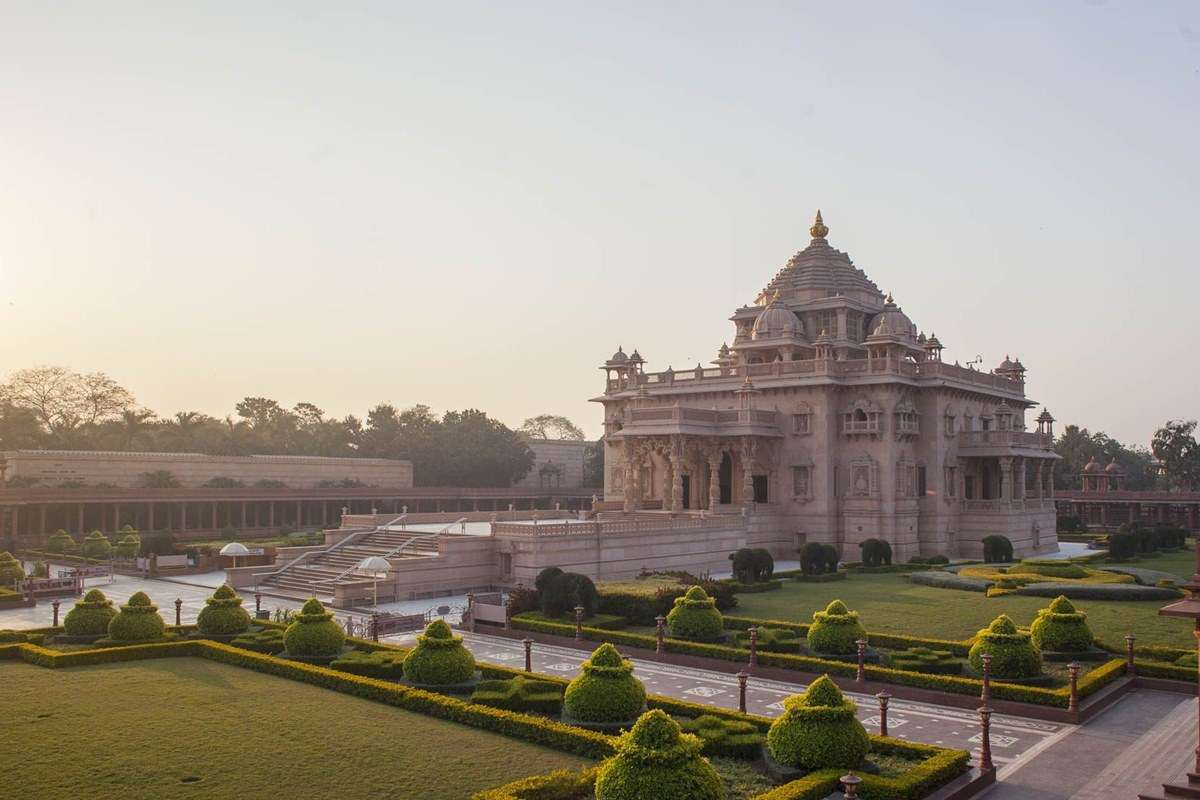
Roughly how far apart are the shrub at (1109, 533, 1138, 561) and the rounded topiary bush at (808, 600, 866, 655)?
33.5 metres

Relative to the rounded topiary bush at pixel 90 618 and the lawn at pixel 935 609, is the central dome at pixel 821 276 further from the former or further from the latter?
the rounded topiary bush at pixel 90 618

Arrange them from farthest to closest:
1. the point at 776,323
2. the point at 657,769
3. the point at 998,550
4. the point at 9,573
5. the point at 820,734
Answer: the point at 776,323 → the point at 998,550 → the point at 9,573 → the point at 820,734 → the point at 657,769

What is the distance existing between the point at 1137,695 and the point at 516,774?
49.9 feet

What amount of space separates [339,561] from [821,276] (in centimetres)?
3394

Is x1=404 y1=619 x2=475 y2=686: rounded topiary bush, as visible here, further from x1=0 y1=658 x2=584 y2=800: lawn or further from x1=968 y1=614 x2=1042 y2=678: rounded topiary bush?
x1=968 y1=614 x2=1042 y2=678: rounded topiary bush

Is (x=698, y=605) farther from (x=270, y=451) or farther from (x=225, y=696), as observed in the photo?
(x=270, y=451)

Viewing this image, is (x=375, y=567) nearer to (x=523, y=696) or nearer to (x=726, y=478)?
(x=523, y=696)

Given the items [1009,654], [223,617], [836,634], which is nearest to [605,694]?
[836,634]

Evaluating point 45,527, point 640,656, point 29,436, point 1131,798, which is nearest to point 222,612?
point 640,656

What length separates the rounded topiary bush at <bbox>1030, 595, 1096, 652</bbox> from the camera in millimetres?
24156

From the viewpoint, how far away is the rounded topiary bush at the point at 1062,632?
24156 mm

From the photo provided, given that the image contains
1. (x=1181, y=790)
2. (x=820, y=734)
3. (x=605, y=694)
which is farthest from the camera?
(x=605, y=694)

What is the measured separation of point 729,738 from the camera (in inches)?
648

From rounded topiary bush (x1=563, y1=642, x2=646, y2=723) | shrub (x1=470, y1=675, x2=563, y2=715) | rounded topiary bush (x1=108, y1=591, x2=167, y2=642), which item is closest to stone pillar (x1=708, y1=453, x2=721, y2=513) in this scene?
rounded topiary bush (x1=108, y1=591, x2=167, y2=642)
